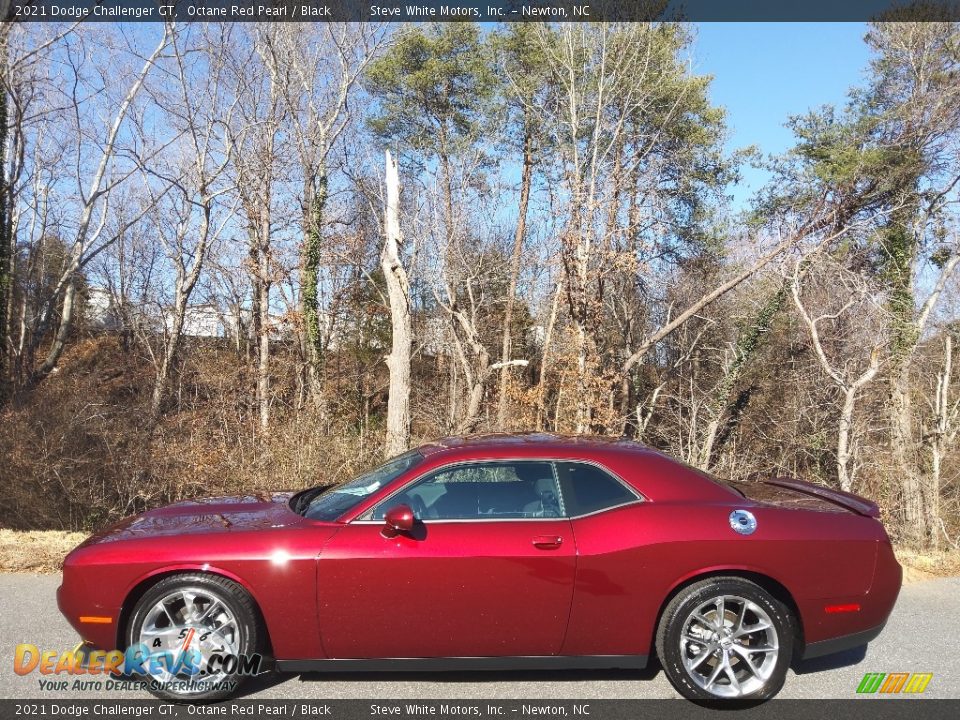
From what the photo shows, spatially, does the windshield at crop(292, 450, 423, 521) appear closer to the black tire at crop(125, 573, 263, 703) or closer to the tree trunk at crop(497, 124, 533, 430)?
the black tire at crop(125, 573, 263, 703)

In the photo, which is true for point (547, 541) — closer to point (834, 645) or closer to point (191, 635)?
point (834, 645)

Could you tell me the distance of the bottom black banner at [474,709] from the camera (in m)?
3.53

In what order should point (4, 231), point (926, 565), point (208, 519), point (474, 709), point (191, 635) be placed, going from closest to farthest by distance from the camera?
point (474, 709) < point (191, 635) < point (208, 519) < point (926, 565) < point (4, 231)

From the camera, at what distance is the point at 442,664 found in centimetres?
369

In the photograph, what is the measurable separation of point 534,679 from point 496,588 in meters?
0.69

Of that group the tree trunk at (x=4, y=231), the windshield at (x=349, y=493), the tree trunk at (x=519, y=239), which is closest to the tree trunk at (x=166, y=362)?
the tree trunk at (x=4, y=231)

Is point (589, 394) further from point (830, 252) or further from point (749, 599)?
point (749, 599)

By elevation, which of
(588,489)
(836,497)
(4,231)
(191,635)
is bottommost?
(191,635)

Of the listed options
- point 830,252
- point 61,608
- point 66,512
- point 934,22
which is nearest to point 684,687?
point 61,608

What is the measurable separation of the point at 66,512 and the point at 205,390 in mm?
8664

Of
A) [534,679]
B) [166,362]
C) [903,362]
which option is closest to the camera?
[534,679]

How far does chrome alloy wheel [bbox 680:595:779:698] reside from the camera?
12.3 feet

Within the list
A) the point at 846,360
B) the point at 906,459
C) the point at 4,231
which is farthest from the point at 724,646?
the point at 4,231

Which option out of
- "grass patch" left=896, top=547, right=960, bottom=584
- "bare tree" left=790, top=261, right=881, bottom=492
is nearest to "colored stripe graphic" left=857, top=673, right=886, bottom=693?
"grass patch" left=896, top=547, right=960, bottom=584
